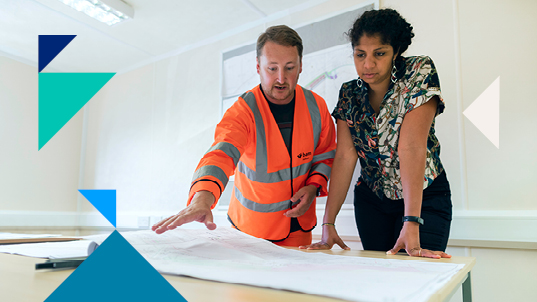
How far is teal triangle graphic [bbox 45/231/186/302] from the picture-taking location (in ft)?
1.24

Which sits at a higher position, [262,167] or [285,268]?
[262,167]

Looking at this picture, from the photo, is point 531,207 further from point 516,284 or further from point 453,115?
point 453,115

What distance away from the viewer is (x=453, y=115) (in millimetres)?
1750

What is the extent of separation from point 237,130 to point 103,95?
3.08m

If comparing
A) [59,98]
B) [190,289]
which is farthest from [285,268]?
[59,98]

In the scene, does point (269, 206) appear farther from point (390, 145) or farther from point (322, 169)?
point (390, 145)

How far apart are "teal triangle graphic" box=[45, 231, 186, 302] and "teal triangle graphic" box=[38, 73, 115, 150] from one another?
11.1 feet

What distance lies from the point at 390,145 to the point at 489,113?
82 cm

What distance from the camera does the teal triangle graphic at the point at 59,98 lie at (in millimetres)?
3529

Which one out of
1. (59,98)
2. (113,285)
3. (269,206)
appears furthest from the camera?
(59,98)

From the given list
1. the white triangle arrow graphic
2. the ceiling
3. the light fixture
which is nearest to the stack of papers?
the white triangle arrow graphic

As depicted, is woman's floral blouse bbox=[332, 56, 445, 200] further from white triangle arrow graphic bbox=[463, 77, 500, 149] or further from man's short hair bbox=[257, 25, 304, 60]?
white triangle arrow graphic bbox=[463, 77, 500, 149]

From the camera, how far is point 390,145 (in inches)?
45.7

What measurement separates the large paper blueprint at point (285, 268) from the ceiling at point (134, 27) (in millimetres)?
1988
